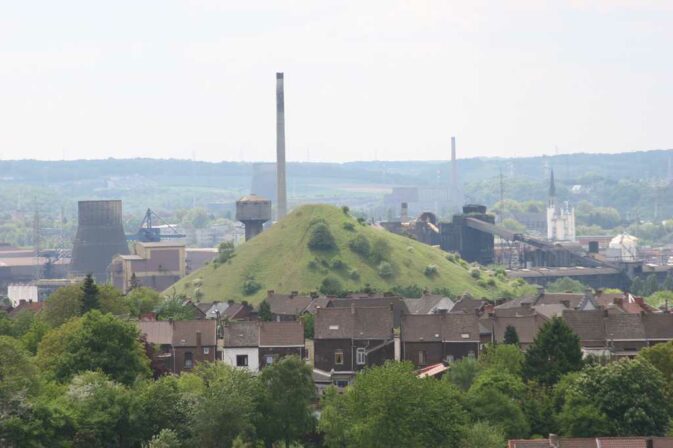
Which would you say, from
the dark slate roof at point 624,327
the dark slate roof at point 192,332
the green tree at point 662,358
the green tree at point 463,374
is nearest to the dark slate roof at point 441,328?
the dark slate roof at point 624,327

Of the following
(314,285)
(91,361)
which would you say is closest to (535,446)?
(91,361)

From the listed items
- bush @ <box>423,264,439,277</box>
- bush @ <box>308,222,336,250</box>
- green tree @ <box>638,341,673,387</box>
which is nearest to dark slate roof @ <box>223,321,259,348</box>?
green tree @ <box>638,341,673,387</box>

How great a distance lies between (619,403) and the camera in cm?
6775

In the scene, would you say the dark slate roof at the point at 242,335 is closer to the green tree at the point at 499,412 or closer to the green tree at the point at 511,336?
the green tree at the point at 511,336

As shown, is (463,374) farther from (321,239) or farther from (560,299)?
(321,239)

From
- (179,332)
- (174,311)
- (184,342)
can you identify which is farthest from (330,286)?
(184,342)

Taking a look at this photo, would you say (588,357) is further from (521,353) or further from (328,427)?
(328,427)

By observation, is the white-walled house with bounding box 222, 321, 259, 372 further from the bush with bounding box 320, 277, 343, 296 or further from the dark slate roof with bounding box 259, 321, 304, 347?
the bush with bounding box 320, 277, 343, 296

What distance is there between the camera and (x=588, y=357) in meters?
79.8

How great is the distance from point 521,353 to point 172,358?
63.7 feet

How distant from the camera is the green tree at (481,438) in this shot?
62.3 metres

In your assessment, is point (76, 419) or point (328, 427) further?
point (328, 427)

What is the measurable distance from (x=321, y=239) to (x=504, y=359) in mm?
97449

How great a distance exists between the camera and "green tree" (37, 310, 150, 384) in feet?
247
